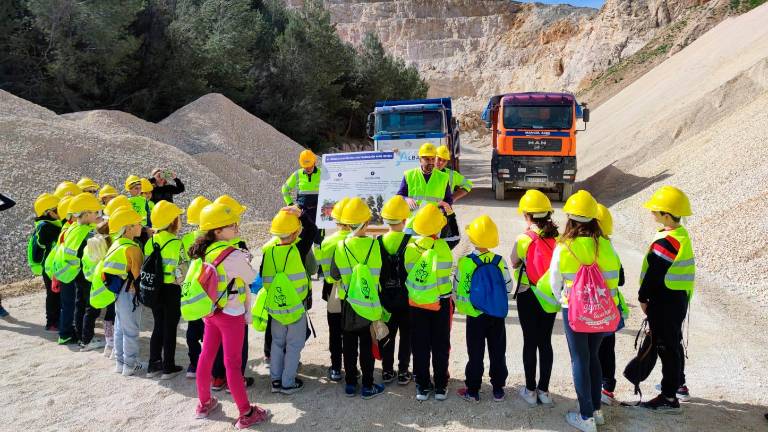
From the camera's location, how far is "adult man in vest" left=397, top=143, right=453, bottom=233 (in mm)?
6242

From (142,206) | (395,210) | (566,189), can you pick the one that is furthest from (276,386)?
(566,189)

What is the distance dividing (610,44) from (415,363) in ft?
184

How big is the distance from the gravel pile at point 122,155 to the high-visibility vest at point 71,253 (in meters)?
3.99

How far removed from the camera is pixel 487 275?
4.33m

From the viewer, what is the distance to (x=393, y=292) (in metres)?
4.68

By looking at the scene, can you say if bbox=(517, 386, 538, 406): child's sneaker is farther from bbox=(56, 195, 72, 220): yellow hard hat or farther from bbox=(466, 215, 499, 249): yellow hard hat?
bbox=(56, 195, 72, 220): yellow hard hat

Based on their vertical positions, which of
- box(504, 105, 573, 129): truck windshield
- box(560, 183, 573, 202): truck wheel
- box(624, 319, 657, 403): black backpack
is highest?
box(504, 105, 573, 129): truck windshield

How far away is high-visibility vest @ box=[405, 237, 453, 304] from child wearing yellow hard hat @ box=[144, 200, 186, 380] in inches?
80.2

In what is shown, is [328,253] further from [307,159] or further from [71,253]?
[307,159]

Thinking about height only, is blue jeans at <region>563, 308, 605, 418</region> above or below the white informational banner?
below

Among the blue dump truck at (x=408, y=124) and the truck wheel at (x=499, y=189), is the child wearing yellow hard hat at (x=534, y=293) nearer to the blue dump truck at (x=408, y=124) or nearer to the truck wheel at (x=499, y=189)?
the blue dump truck at (x=408, y=124)

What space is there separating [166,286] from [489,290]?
2.84 meters

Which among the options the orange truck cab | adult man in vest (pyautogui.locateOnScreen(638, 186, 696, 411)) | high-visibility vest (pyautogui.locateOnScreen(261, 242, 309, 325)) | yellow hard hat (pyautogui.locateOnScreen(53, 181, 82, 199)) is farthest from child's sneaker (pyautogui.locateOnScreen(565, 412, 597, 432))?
the orange truck cab

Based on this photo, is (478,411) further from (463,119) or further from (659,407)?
(463,119)
